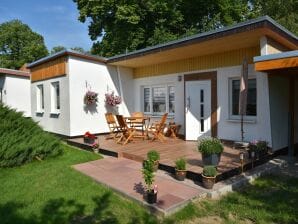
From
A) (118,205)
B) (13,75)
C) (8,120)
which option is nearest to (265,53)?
(118,205)

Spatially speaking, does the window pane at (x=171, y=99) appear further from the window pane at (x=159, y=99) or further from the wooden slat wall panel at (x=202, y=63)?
the wooden slat wall panel at (x=202, y=63)

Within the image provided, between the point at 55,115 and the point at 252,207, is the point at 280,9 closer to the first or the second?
the point at 55,115

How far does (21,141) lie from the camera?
281 inches

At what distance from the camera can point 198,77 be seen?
31.1 feet

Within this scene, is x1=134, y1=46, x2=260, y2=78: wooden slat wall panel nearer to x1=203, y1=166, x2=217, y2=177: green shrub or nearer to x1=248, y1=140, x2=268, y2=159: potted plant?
x1=248, y1=140, x2=268, y2=159: potted plant

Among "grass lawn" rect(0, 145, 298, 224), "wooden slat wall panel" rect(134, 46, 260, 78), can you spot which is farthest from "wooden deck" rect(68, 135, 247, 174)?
"wooden slat wall panel" rect(134, 46, 260, 78)

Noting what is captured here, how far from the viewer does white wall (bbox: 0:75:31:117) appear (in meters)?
16.7

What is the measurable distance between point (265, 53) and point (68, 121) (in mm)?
7010

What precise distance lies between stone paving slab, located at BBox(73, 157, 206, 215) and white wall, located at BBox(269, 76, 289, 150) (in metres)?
3.72

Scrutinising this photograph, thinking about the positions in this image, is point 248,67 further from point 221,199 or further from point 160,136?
point 221,199

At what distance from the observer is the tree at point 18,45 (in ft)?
139

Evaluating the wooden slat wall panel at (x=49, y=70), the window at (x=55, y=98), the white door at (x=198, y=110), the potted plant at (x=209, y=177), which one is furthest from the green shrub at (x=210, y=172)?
the window at (x=55, y=98)

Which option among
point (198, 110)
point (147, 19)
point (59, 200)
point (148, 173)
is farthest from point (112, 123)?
point (147, 19)

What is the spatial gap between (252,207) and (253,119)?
165 inches
